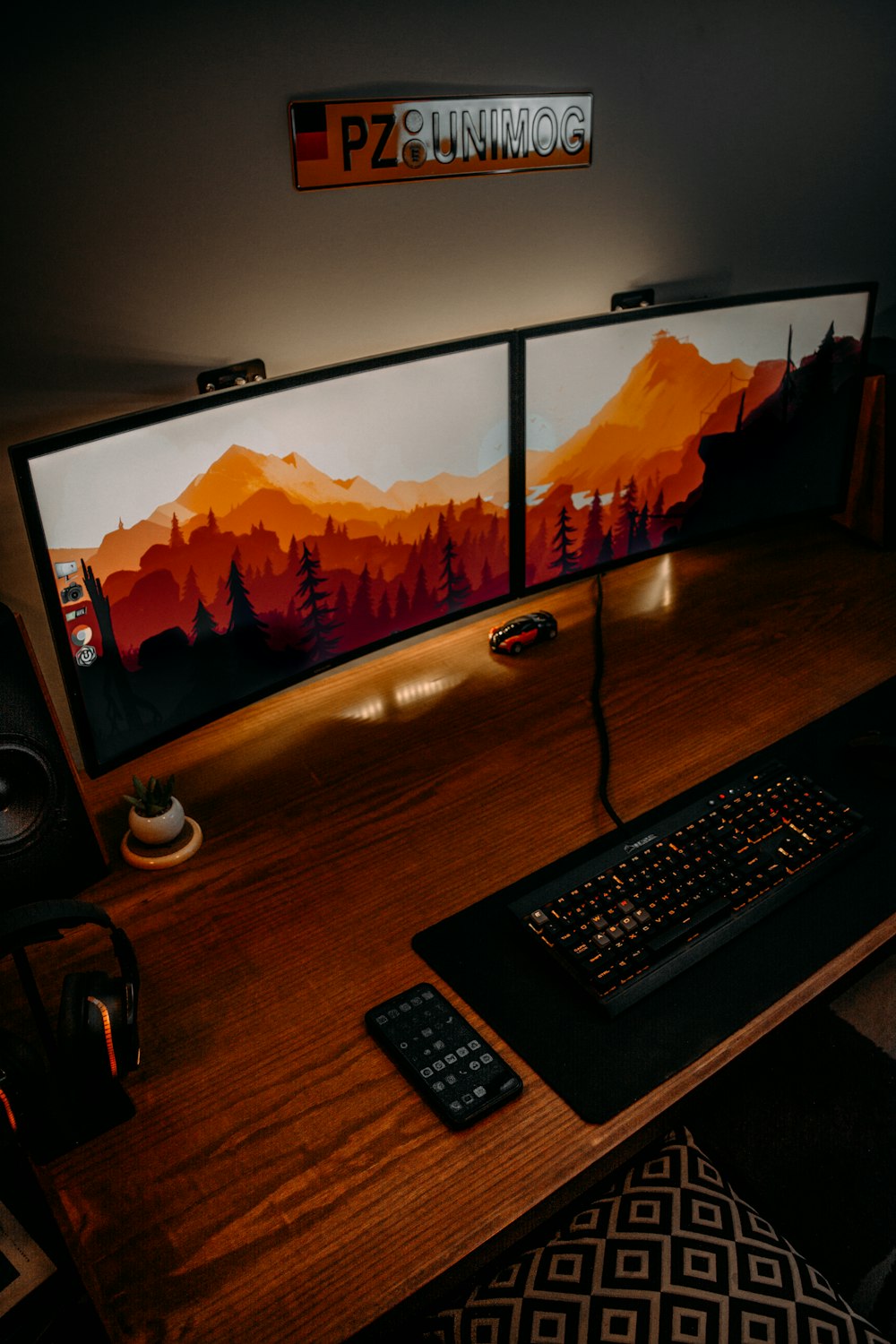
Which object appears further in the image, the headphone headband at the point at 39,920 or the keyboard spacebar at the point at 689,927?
the keyboard spacebar at the point at 689,927

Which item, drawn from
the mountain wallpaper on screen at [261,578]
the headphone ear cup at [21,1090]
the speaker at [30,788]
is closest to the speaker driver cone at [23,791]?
the speaker at [30,788]

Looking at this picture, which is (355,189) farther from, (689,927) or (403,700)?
(689,927)

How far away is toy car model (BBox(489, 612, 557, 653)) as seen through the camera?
4.75 feet

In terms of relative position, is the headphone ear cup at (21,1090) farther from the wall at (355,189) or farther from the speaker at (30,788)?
the wall at (355,189)

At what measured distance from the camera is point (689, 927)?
0.99m

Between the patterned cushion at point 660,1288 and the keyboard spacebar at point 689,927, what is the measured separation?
0.29 meters

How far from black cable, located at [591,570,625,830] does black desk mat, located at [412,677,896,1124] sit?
0.05 m

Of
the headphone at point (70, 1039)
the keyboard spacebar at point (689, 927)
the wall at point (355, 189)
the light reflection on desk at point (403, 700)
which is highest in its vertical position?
the wall at point (355, 189)

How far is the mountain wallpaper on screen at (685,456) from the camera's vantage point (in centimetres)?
137

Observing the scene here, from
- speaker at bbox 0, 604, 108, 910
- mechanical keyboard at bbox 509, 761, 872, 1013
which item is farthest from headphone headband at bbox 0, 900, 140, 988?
mechanical keyboard at bbox 509, 761, 872, 1013

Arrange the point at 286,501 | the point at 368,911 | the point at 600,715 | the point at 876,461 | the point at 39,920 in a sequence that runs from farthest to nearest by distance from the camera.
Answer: the point at 876,461 < the point at 600,715 < the point at 286,501 < the point at 368,911 < the point at 39,920

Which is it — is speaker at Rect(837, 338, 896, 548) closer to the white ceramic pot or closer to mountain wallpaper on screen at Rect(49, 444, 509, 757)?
mountain wallpaper on screen at Rect(49, 444, 509, 757)

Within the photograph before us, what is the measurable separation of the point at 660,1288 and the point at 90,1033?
0.59 meters

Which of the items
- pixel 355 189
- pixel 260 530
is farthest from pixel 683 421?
pixel 260 530
